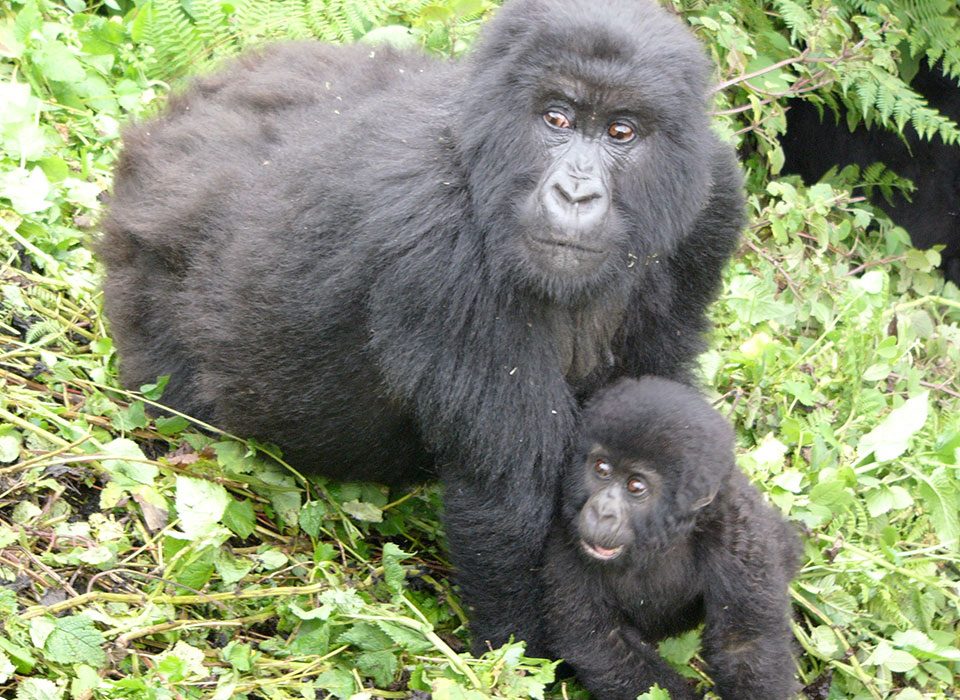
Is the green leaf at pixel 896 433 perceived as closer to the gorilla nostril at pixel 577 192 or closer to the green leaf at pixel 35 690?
the gorilla nostril at pixel 577 192

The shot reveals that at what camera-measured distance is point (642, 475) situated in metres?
3.33

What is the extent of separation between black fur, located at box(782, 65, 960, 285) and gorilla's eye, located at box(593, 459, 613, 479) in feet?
11.2

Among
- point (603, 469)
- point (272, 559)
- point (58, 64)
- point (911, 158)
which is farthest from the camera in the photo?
point (911, 158)

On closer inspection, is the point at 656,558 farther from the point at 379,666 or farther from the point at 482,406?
the point at 379,666

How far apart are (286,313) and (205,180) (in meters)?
0.54

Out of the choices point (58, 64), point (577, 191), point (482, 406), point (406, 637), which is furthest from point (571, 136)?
point (58, 64)

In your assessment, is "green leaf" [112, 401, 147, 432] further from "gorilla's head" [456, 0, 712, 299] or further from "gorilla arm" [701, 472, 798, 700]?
"gorilla arm" [701, 472, 798, 700]

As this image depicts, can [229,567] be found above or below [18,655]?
below

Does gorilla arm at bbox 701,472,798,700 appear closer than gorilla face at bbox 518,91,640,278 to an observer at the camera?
No

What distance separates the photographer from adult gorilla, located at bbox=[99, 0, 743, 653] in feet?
10.2

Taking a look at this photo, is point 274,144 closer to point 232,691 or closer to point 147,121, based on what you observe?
point 147,121

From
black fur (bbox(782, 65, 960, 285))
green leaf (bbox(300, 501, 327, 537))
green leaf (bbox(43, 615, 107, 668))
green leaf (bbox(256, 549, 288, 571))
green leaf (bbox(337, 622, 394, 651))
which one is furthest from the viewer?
black fur (bbox(782, 65, 960, 285))

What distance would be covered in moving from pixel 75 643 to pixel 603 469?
140 centimetres

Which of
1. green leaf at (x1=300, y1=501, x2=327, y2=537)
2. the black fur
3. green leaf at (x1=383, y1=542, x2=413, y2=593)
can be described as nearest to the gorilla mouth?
green leaf at (x1=383, y1=542, x2=413, y2=593)
